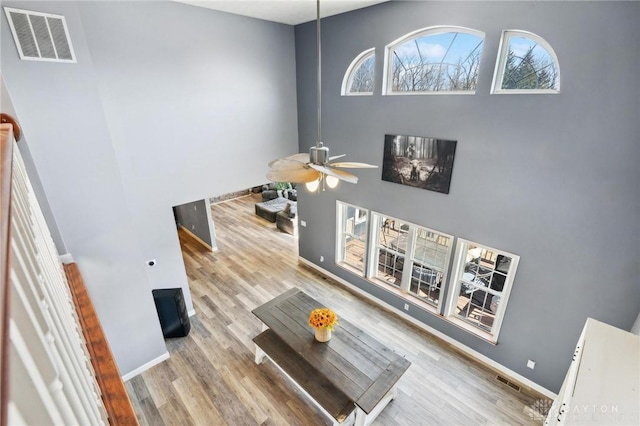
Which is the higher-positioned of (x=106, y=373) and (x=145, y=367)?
(x=106, y=373)

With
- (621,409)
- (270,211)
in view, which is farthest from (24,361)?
(270,211)

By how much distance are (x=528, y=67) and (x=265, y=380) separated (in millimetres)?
5443

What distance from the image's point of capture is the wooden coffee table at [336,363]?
3526mm

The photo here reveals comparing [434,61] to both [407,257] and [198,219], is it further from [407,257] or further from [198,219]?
[198,219]

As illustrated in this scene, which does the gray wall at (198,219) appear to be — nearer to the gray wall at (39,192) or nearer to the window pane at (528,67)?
the gray wall at (39,192)

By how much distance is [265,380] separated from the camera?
447 centimetres

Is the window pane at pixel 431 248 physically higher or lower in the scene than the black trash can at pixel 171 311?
higher

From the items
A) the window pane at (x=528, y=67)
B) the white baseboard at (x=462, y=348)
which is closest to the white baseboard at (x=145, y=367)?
the white baseboard at (x=462, y=348)

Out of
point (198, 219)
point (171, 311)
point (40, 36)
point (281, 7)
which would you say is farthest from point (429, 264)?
point (198, 219)

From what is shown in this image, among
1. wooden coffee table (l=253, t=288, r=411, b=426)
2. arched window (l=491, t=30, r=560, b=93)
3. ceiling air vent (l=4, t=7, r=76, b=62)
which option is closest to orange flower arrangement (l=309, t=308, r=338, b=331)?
wooden coffee table (l=253, t=288, r=411, b=426)

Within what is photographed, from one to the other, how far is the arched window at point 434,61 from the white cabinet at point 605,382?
9.97 feet

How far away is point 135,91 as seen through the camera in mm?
4145

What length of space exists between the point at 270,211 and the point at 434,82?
6950 mm

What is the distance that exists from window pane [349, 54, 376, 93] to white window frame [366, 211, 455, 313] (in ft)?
7.17
